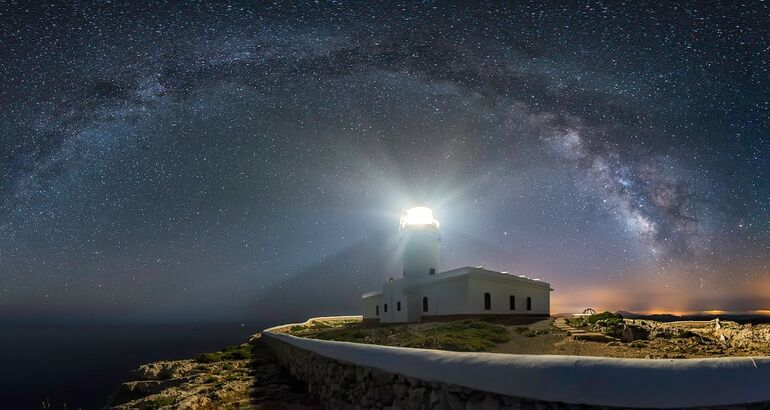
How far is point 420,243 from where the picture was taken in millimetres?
31828

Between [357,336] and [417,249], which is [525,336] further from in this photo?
[417,249]

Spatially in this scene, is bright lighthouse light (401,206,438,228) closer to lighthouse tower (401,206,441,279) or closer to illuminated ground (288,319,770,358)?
lighthouse tower (401,206,441,279)

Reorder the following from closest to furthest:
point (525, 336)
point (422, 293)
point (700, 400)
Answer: point (700, 400)
point (525, 336)
point (422, 293)

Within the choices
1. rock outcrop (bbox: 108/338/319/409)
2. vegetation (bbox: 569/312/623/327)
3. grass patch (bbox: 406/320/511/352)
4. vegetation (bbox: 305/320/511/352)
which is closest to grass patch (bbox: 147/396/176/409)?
rock outcrop (bbox: 108/338/319/409)

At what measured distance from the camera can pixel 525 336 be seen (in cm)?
1695

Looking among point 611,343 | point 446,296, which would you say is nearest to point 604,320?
point 611,343

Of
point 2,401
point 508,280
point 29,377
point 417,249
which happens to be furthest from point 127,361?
point 508,280

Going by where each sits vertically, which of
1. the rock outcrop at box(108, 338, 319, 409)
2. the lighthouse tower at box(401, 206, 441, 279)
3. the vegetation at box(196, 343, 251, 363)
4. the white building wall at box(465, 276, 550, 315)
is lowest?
the vegetation at box(196, 343, 251, 363)

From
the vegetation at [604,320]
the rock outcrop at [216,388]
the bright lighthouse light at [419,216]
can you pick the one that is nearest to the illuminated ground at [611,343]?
the vegetation at [604,320]

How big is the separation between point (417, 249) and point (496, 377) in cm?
2608

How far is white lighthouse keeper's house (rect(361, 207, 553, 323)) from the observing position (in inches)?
1002

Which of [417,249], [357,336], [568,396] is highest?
[417,249]

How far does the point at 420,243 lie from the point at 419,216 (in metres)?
2.04

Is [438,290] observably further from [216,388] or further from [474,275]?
[216,388]
